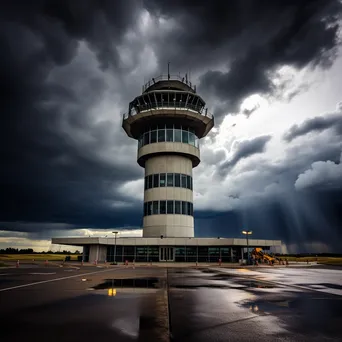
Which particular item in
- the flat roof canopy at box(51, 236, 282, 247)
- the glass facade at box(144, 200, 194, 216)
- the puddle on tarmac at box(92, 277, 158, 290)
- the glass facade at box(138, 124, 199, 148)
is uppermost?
the glass facade at box(138, 124, 199, 148)

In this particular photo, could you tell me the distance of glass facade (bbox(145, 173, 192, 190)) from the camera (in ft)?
160

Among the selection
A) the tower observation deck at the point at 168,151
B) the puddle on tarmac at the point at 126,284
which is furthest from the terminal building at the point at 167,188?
the puddle on tarmac at the point at 126,284

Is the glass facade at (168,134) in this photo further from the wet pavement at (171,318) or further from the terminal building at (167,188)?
the wet pavement at (171,318)

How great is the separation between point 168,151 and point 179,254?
17090 millimetres

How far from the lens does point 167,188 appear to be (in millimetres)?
48531

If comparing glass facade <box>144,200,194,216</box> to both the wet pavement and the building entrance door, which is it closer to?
the building entrance door

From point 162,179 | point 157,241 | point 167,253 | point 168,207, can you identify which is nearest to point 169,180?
point 162,179

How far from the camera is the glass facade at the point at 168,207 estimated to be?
47.6 metres

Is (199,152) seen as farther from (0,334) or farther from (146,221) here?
(0,334)

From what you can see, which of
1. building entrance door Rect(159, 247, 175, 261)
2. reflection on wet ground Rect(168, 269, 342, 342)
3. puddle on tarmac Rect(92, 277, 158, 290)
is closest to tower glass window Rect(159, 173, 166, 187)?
building entrance door Rect(159, 247, 175, 261)

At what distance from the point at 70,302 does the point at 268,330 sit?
6381 millimetres

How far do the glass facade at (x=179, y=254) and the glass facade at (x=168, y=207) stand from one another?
5.73 m

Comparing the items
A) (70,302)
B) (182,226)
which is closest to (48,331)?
(70,302)

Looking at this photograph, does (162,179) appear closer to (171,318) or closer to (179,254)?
(179,254)
